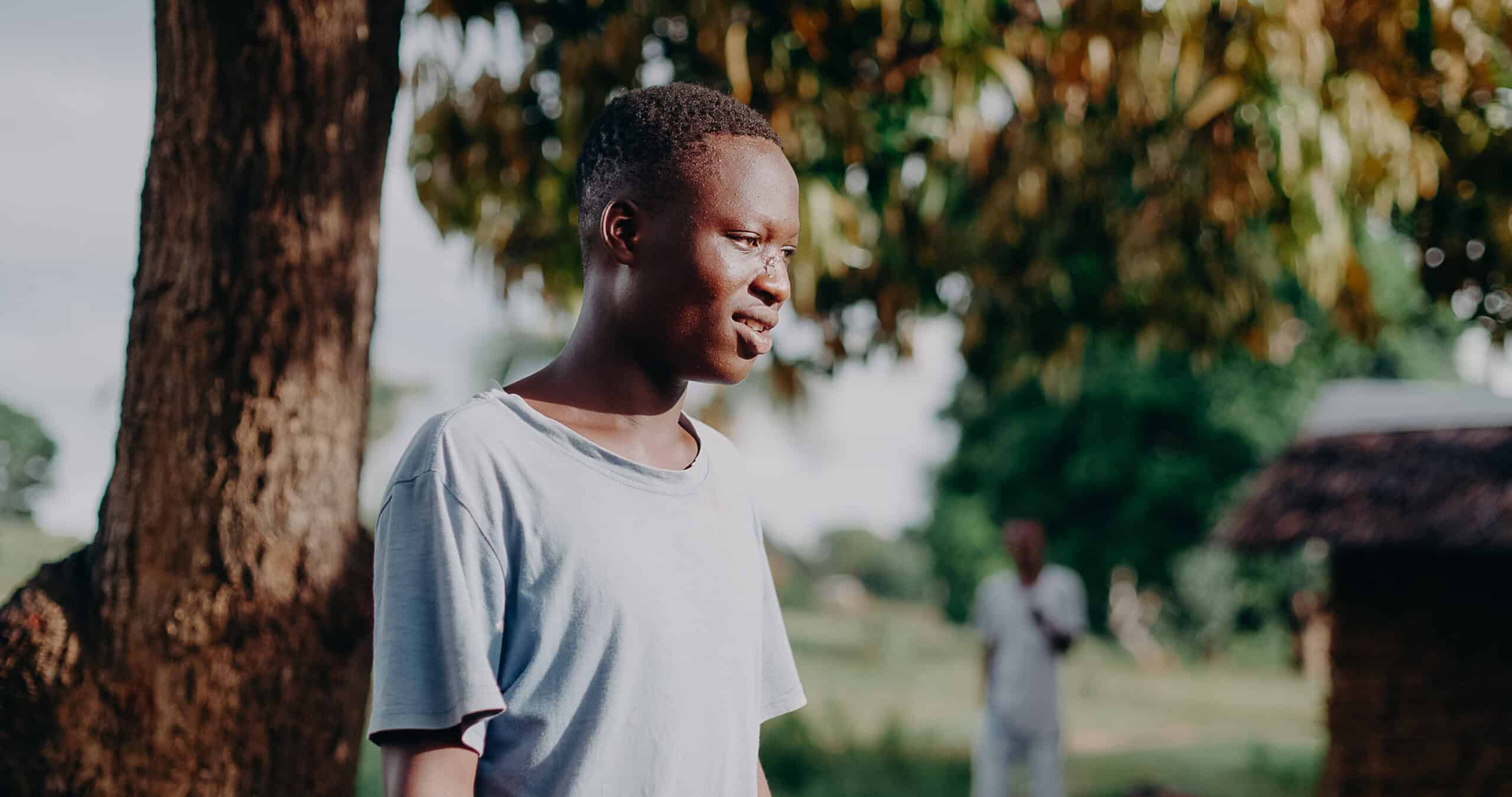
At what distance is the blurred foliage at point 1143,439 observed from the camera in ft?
72.7

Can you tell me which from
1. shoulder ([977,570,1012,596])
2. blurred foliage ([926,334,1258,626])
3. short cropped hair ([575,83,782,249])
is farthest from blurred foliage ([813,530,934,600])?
short cropped hair ([575,83,782,249])

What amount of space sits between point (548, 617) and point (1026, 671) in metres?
5.89

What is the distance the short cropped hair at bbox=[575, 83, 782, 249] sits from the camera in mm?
1722

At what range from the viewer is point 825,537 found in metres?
66.0

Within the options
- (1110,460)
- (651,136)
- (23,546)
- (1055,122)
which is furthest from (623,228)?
(1110,460)

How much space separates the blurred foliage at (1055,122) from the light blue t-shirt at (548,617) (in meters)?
3.12

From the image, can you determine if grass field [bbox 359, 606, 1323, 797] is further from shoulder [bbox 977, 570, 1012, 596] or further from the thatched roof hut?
shoulder [bbox 977, 570, 1012, 596]

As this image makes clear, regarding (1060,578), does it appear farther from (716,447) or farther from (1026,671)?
(716,447)

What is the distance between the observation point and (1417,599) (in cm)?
918

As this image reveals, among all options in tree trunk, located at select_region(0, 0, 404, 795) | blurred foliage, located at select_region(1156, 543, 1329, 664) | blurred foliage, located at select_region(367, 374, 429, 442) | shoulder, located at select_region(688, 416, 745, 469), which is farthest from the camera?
blurred foliage, located at select_region(1156, 543, 1329, 664)

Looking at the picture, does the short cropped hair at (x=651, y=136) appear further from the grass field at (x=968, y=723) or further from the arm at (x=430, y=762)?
the grass field at (x=968, y=723)

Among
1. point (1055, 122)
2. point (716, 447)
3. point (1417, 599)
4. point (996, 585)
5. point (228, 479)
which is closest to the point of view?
point (716, 447)

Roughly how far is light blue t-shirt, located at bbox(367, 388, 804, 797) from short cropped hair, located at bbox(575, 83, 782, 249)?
315 mm

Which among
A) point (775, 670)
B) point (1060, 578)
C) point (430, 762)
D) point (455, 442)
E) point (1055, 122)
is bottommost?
point (430, 762)
